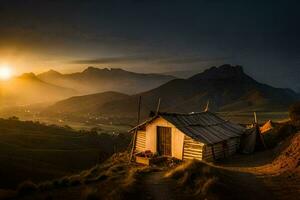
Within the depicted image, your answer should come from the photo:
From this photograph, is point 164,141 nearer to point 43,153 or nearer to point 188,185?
point 188,185

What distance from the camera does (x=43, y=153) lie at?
53688 millimetres

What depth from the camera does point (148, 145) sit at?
2859cm

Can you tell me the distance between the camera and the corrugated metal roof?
26.5 metres

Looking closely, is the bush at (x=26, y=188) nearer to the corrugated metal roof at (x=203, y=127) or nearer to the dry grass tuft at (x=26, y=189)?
the dry grass tuft at (x=26, y=189)

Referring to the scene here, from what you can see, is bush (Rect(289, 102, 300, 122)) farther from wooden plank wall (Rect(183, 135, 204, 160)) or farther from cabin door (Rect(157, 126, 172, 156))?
cabin door (Rect(157, 126, 172, 156))

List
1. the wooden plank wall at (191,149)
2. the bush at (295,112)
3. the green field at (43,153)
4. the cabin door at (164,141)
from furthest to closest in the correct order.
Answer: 1. the green field at (43,153)
2. the bush at (295,112)
3. the cabin door at (164,141)
4. the wooden plank wall at (191,149)

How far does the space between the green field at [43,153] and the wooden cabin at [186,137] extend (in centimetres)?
1730

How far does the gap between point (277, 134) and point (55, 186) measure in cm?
2327

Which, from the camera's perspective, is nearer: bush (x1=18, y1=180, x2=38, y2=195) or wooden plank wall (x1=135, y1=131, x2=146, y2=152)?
bush (x1=18, y1=180, x2=38, y2=195)

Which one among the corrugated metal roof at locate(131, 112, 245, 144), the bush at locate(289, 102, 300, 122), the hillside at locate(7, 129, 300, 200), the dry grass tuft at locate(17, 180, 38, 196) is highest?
the bush at locate(289, 102, 300, 122)

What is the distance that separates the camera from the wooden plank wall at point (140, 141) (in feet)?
95.8

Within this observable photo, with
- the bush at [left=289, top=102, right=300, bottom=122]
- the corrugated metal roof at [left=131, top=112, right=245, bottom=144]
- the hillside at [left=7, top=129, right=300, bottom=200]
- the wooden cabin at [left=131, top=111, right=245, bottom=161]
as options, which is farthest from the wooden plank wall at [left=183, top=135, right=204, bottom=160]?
the bush at [left=289, top=102, right=300, bottom=122]

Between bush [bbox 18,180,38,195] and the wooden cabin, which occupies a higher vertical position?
the wooden cabin

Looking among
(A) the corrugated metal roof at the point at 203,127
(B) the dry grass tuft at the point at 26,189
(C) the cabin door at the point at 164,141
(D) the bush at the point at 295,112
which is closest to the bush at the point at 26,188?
(B) the dry grass tuft at the point at 26,189
